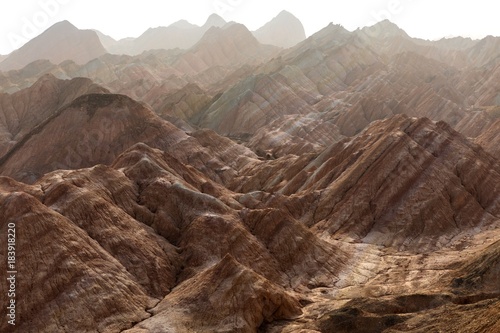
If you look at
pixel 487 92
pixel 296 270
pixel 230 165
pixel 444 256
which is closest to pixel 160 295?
pixel 296 270

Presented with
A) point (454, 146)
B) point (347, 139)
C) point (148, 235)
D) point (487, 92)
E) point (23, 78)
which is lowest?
point (487, 92)

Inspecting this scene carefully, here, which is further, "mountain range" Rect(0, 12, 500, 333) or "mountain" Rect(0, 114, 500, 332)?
"mountain" Rect(0, 114, 500, 332)

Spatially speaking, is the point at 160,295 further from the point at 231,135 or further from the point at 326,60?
the point at 326,60

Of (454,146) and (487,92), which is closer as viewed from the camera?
(454,146)

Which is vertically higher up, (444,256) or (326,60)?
(326,60)

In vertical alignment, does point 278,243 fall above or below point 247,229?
below

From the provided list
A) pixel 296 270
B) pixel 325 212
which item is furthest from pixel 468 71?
pixel 296 270

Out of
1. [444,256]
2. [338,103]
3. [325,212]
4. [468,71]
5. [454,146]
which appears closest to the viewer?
[444,256]

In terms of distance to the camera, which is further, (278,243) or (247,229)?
(247,229)

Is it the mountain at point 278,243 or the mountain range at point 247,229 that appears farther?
the mountain at point 278,243

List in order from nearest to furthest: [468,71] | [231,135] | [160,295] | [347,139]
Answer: [160,295] < [347,139] < [231,135] < [468,71]
